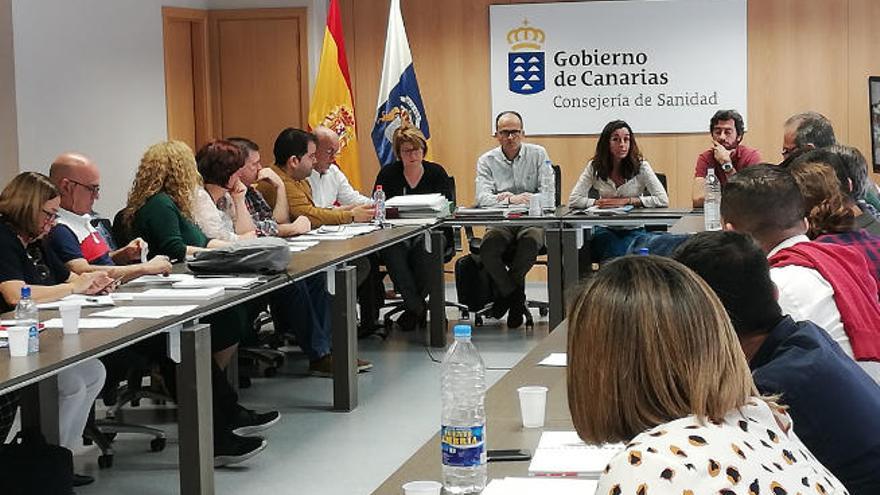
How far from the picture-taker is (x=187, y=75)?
9922 mm

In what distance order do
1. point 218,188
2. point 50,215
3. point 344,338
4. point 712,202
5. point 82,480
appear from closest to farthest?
point 50,215 < point 82,480 < point 344,338 < point 218,188 < point 712,202

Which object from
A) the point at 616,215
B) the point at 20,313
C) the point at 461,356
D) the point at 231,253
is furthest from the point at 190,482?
the point at 616,215

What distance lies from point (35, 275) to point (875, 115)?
620 centimetres

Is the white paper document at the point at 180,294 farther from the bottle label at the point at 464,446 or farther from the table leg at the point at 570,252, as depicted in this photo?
the table leg at the point at 570,252

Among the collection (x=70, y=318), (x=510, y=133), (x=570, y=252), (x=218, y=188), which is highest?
(x=510, y=133)

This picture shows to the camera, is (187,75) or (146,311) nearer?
(146,311)

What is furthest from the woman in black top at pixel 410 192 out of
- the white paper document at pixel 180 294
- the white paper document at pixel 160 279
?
the white paper document at pixel 180 294

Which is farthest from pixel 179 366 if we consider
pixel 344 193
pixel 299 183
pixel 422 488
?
pixel 344 193

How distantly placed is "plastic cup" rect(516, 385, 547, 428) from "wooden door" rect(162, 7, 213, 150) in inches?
278

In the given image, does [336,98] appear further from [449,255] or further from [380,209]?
[380,209]

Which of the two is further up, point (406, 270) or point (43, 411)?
point (406, 270)

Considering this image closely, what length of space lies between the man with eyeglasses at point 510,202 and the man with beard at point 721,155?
3.11ft

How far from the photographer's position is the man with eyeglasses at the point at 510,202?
26.5 ft

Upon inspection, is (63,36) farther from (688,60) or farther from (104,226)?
(688,60)
